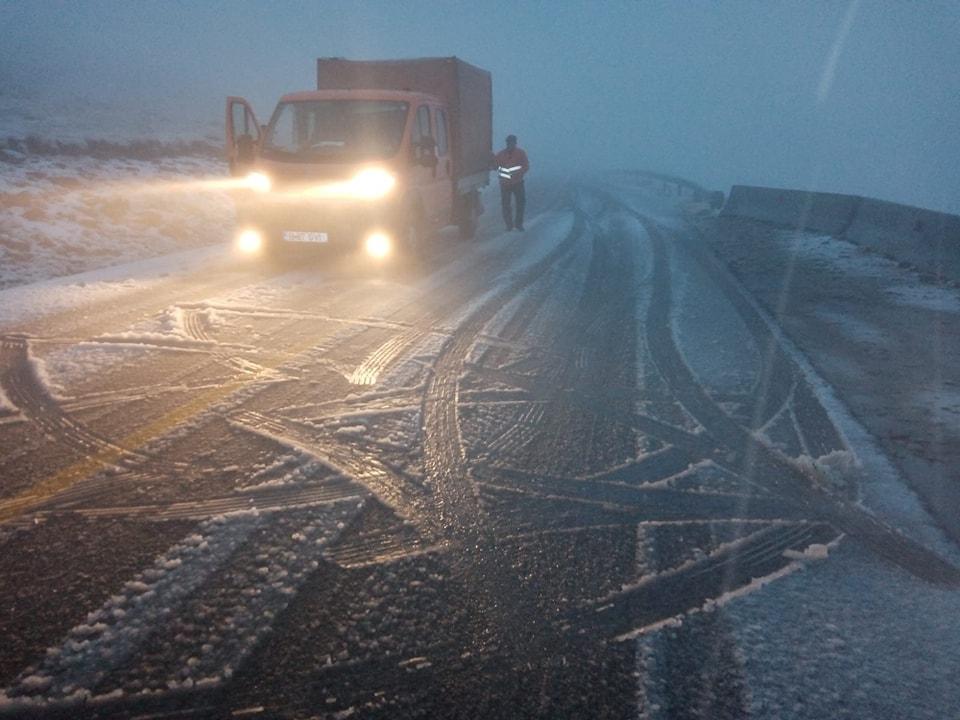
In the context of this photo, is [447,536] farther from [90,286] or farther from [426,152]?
[426,152]

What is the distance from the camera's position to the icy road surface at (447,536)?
2.37 meters

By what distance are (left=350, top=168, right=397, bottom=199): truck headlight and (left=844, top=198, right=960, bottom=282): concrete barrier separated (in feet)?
25.8

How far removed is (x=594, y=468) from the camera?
4035 mm

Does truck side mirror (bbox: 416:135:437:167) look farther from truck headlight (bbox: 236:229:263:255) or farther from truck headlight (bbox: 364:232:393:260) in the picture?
truck headlight (bbox: 236:229:263:255)

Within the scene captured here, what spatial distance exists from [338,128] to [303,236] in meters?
1.88

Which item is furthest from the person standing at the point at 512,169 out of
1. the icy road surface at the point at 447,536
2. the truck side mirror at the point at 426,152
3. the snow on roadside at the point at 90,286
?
the icy road surface at the point at 447,536

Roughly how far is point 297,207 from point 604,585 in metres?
8.53

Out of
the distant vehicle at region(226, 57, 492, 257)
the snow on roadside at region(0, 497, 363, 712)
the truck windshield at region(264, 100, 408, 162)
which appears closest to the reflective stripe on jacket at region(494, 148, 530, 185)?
the distant vehicle at region(226, 57, 492, 257)

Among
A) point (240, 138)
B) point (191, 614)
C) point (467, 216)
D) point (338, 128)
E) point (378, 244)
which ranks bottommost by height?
point (191, 614)

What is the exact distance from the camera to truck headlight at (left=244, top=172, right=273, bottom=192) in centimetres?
1041

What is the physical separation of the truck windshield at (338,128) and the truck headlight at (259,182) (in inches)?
16.4

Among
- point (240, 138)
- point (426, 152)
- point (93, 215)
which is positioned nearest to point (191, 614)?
point (240, 138)

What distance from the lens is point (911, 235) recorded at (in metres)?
11.1

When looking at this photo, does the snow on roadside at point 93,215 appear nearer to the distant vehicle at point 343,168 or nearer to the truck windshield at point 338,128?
the distant vehicle at point 343,168
